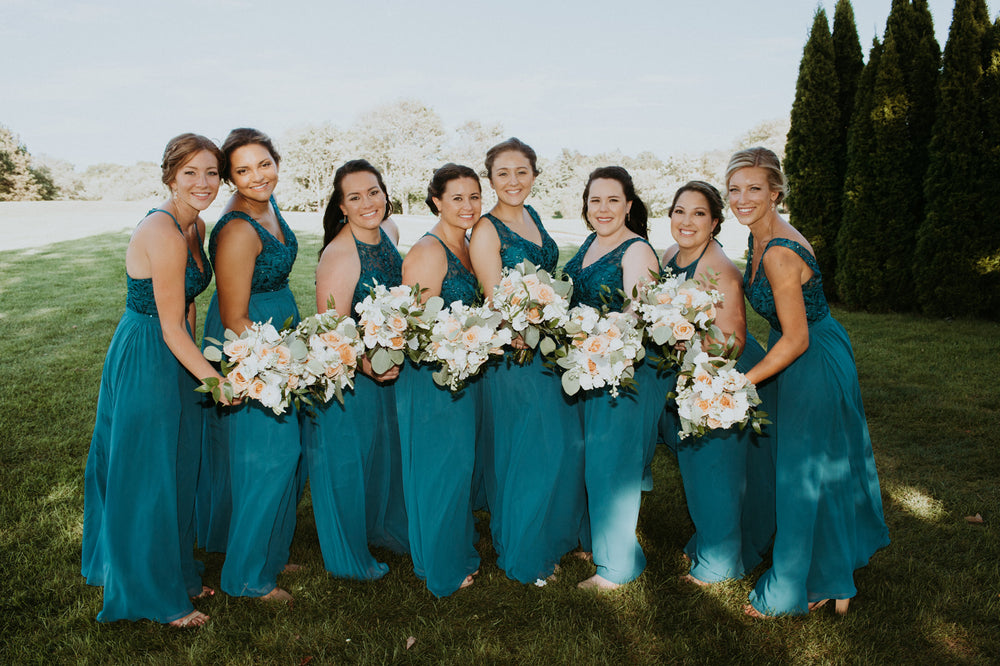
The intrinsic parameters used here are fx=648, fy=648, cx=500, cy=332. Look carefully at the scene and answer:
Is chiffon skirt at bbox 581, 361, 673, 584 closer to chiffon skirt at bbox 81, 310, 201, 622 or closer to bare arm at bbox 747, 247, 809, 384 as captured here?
bare arm at bbox 747, 247, 809, 384

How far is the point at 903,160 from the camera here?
9.64 m

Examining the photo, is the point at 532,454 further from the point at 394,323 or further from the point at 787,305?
the point at 787,305

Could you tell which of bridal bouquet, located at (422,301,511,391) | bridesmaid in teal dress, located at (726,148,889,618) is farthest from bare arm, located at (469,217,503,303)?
bridesmaid in teal dress, located at (726,148,889,618)

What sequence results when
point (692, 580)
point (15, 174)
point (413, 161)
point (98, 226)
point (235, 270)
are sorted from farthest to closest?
point (15, 174) < point (413, 161) < point (98, 226) < point (692, 580) < point (235, 270)

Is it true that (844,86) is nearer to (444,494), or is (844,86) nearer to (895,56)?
(895,56)

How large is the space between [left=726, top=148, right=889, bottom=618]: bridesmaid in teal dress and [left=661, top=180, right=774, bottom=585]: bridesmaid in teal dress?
0.72 ft

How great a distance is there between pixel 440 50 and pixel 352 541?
1772 inches

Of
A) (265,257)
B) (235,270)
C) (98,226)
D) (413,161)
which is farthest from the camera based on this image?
(413,161)

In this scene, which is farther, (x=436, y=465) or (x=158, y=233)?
(x=436, y=465)

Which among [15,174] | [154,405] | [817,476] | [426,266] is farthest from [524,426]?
[15,174]

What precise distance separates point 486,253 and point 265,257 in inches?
48.1

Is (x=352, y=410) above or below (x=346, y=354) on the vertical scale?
below

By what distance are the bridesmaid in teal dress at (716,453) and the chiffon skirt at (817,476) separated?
0.94 ft

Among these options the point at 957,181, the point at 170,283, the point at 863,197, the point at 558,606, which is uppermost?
the point at 957,181
